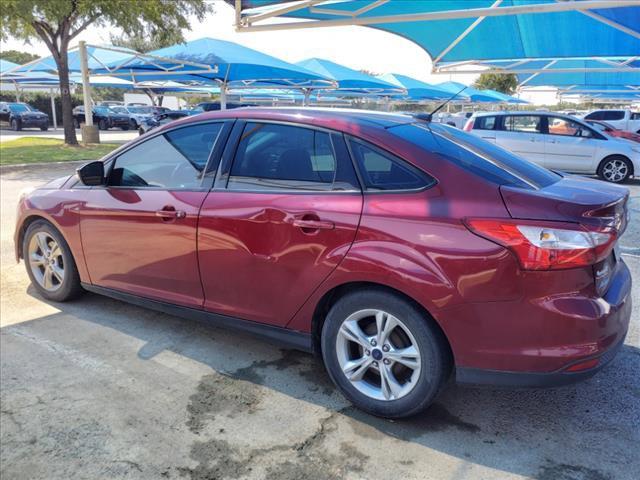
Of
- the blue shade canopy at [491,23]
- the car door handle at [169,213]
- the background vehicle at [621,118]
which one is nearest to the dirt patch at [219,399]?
the car door handle at [169,213]

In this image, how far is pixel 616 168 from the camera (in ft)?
41.5

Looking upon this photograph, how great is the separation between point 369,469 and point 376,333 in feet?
2.28

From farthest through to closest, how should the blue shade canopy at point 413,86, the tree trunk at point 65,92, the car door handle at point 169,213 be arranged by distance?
the blue shade canopy at point 413,86, the tree trunk at point 65,92, the car door handle at point 169,213

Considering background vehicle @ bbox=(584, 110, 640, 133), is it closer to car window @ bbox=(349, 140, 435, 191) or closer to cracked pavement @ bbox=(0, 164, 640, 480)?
cracked pavement @ bbox=(0, 164, 640, 480)

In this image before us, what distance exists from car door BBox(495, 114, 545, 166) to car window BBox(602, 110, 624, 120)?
448 inches

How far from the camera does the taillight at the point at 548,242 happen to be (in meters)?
2.41

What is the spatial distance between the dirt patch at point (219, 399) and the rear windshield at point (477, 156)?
1740mm

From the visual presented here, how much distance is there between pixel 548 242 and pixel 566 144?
459 inches

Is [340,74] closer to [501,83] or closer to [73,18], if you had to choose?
[73,18]

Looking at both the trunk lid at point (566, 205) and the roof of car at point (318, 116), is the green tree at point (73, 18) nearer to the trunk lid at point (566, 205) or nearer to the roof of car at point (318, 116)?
the roof of car at point (318, 116)

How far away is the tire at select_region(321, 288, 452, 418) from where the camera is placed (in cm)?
268

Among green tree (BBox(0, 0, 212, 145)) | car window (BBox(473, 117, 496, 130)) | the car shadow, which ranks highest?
green tree (BBox(0, 0, 212, 145))

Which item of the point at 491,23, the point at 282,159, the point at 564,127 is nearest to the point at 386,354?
the point at 282,159

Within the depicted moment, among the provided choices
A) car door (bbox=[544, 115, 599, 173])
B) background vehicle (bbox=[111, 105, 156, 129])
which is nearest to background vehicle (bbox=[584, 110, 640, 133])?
car door (bbox=[544, 115, 599, 173])
